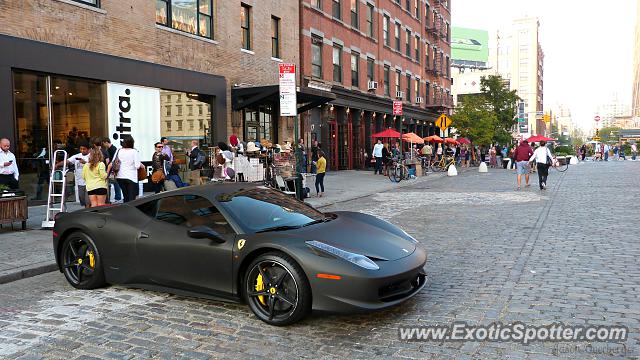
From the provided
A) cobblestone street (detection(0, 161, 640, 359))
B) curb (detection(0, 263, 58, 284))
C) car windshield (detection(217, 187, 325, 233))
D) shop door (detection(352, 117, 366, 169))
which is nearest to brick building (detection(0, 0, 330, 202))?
curb (detection(0, 263, 58, 284))

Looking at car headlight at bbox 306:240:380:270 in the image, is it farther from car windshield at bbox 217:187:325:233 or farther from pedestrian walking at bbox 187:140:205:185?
pedestrian walking at bbox 187:140:205:185

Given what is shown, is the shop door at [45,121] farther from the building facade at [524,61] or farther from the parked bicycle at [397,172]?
the building facade at [524,61]

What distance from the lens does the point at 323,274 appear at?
438cm

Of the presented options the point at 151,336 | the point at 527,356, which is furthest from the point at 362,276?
the point at 151,336

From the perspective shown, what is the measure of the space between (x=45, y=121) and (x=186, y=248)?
10.9 meters

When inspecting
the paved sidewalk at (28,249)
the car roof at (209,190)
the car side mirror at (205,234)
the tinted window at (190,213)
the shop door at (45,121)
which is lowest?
the paved sidewalk at (28,249)

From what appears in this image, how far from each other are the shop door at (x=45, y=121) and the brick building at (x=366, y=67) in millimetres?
12587

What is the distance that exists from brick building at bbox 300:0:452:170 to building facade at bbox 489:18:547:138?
10719 cm

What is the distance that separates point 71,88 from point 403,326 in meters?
13.3

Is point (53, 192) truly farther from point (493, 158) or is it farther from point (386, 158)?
point (493, 158)

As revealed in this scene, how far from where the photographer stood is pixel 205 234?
193 inches

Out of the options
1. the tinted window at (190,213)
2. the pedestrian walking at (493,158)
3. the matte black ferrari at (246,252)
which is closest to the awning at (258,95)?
the matte black ferrari at (246,252)

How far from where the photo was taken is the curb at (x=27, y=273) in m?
6.61

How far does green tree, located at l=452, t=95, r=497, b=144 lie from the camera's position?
40562 mm
